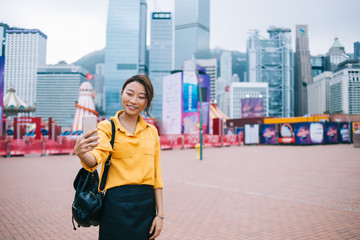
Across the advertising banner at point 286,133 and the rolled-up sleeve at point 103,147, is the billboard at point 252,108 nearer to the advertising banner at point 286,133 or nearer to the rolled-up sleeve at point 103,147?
the advertising banner at point 286,133

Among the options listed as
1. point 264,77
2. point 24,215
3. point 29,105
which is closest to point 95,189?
point 24,215

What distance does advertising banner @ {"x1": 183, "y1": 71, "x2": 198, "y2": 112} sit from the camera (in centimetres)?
3919

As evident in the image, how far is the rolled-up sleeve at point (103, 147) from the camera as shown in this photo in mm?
1593

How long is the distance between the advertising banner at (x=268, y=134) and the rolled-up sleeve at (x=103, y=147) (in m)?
32.4

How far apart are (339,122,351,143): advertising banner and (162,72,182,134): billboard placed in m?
19.9

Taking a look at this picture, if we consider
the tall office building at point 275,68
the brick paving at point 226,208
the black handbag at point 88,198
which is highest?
the tall office building at point 275,68

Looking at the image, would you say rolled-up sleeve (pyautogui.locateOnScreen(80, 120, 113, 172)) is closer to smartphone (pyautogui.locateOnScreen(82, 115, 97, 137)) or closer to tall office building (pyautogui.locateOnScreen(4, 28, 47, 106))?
smartphone (pyautogui.locateOnScreen(82, 115, 97, 137))

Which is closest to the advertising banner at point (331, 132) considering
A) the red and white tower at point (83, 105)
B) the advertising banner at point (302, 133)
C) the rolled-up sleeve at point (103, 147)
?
the advertising banner at point (302, 133)

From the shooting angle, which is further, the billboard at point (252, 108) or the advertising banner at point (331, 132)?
the billboard at point (252, 108)

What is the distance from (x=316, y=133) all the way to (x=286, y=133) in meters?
3.04

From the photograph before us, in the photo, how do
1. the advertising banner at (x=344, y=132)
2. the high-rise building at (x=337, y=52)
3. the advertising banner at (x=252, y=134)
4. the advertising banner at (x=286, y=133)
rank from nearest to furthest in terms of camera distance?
the high-rise building at (x=337, y=52), the advertising banner at (x=286, y=133), the advertising banner at (x=344, y=132), the advertising banner at (x=252, y=134)

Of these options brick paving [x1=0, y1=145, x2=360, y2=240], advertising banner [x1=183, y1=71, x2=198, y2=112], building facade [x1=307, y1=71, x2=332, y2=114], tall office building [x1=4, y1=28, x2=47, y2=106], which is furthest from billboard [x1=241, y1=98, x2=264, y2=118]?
tall office building [x1=4, y1=28, x2=47, y2=106]

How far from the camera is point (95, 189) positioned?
1.74 metres

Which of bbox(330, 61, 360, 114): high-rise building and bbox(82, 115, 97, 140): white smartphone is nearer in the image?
bbox(82, 115, 97, 140): white smartphone
